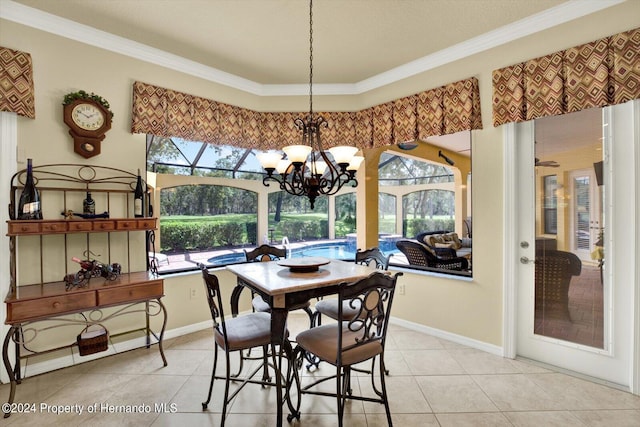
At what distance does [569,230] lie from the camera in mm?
2592

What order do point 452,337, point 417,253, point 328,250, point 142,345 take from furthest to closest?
point 328,250 → point 417,253 → point 452,337 → point 142,345

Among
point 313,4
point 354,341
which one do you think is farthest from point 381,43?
point 354,341

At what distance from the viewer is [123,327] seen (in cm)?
297

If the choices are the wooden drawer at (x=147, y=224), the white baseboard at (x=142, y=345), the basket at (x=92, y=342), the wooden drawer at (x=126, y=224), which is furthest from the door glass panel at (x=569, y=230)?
the basket at (x=92, y=342)

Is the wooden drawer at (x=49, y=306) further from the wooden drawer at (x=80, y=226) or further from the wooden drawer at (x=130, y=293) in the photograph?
the wooden drawer at (x=80, y=226)

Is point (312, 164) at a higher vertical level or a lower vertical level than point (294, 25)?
lower

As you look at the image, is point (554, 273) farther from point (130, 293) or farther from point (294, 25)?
point (130, 293)

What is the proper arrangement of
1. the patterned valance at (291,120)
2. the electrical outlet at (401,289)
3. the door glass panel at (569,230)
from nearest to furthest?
the door glass panel at (569,230), the patterned valance at (291,120), the electrical outlet at (401,289)

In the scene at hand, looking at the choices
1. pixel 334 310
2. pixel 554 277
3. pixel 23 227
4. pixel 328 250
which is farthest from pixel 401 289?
pixel 23 227

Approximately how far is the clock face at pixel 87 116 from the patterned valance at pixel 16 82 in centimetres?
28

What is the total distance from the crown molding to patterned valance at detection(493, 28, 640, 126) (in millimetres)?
298

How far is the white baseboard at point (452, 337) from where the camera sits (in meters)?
2.88

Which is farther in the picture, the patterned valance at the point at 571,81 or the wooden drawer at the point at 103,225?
the wooden drawer at the point at 103,225

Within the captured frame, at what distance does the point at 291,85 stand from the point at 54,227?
2921mm
